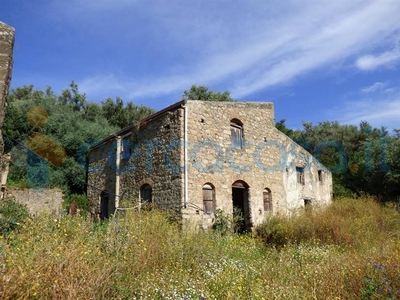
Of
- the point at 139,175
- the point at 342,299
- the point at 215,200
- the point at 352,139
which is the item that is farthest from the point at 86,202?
the point at 352,139

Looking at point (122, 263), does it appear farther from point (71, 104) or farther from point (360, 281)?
point (71, 104)

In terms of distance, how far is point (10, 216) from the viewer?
9.70 metres

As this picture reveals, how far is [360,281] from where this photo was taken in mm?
5230

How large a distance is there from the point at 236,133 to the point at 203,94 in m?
17.9

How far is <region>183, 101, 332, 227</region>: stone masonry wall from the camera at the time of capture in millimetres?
11797

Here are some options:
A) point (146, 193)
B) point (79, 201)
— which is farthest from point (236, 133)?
point (79, 201)

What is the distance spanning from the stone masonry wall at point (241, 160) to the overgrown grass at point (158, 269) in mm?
3578

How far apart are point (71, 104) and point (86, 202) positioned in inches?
598

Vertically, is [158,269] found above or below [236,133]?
below

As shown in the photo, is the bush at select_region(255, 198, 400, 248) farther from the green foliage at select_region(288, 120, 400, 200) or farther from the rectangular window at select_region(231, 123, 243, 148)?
the green foliage at select_region(288, 120, 400, 200)

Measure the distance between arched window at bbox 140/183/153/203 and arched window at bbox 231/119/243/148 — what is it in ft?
12.7

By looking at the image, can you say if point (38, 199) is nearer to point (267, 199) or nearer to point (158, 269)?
point (267, 199)

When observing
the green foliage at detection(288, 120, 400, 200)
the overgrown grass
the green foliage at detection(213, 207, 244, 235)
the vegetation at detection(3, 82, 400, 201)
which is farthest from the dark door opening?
the green foliage at detection(288, 120, 400, 200)

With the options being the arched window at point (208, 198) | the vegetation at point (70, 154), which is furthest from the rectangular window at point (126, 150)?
the arched window at point (208, 198)
